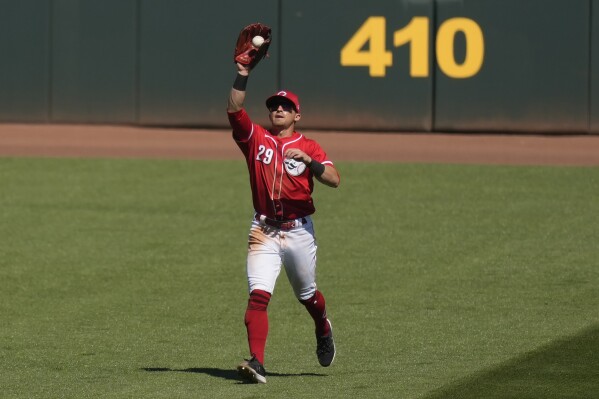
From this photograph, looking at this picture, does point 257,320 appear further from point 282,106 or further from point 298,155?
point 282,106

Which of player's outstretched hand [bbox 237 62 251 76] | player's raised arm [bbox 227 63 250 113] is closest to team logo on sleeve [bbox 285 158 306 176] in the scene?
player's raised arm [bbox 227 63 250 113]

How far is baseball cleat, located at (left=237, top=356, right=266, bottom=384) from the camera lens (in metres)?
8.03

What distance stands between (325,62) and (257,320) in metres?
13.0

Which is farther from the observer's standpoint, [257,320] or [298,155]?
[257,320]

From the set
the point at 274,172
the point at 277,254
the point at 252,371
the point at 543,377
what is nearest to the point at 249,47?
the point at 274,172

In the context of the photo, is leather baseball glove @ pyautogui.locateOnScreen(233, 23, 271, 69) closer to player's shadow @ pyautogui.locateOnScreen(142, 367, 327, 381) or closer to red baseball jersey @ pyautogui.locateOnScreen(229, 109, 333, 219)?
red baseball jersey @ pyautogui.locateOnScreen(229, 109, 333, 219)

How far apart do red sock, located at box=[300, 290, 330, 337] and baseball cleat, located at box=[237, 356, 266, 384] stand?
65 centimetres

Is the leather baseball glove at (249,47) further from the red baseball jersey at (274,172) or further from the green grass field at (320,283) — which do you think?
the green grass field at (320,283)

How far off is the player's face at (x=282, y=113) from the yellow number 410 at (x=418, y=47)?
12.5 meters

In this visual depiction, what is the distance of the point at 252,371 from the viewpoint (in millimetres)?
8039

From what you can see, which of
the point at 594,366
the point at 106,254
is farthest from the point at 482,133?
the point at 594,366

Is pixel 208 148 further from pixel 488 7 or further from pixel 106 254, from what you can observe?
pixel 106 254

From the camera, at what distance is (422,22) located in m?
20.6

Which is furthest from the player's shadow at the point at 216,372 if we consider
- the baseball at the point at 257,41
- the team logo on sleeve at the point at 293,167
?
the baseball at the point at 257,41
